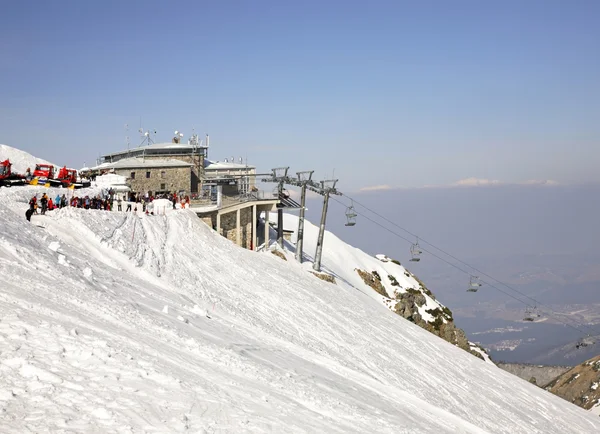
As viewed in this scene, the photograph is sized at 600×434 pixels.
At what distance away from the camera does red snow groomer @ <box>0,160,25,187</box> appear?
38250mm

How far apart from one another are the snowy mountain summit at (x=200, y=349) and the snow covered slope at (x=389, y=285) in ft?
38.7

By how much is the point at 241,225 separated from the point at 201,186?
983cm

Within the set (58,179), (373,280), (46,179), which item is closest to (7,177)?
(46,179)

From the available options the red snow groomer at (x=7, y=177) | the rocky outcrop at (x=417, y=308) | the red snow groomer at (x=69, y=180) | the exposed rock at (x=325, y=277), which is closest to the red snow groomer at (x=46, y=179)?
the red snow groomer at (x=69, y=180)

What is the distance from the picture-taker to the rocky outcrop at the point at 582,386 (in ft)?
216

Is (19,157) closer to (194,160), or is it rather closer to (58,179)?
(194,160)

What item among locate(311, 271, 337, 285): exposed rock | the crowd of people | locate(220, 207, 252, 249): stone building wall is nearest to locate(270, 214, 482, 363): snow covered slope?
locate(311, 271, 337, 285): exposed rock

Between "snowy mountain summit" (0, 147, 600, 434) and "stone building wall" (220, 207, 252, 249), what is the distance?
369cm

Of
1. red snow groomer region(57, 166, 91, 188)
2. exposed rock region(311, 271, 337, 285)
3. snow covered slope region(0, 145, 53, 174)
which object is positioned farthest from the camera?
snow covered slope region(0, 145, 53, 174)

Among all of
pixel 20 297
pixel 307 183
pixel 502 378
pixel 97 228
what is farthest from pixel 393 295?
pixel 20 297

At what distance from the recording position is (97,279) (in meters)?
23.2

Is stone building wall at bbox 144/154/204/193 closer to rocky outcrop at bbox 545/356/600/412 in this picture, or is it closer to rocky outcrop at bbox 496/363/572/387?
rocky outcrop at bbox 545/356/600/412

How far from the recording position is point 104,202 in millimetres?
36438

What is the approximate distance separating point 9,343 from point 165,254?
19182 mm
